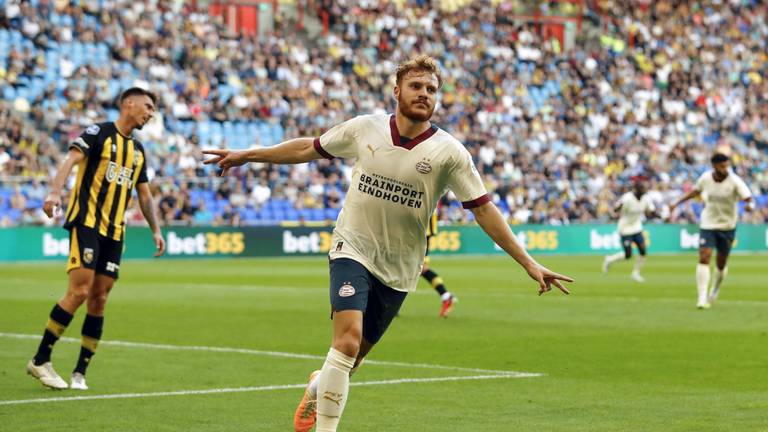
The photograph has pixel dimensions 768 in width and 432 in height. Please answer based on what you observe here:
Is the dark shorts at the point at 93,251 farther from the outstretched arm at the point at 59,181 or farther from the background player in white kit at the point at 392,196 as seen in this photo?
the background player in white kit at the point at 392,196

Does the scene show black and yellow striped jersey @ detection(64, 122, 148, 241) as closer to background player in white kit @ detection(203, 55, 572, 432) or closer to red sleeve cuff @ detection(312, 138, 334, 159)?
background player in white kit @ detection(203, 55, 572, 432)

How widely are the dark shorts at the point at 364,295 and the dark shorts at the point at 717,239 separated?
45.3ft

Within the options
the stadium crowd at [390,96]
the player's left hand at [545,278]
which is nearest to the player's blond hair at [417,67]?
the player's left hand at [545,278]

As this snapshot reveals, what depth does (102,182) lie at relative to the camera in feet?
37.6

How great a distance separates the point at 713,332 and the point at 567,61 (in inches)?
1593

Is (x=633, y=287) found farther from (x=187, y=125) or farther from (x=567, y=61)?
(x=567, y=61)

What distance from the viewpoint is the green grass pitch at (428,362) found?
31.8ft

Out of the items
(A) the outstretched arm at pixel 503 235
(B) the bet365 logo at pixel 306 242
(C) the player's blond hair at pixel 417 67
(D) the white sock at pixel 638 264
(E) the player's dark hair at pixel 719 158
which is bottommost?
(B) the bet365 logo at pixel 306 242

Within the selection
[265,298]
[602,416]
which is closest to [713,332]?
[602,416]

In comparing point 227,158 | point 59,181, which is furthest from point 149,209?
point 227,158

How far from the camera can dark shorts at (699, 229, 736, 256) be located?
70.1ft

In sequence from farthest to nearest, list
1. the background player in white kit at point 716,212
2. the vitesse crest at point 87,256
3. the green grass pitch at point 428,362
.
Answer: the background player in white kit at point 716,212
the vitesse crest at point 87,256
the green grass pitch at point 428,362

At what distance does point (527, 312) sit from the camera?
20547 mm

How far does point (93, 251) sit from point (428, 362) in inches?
150
